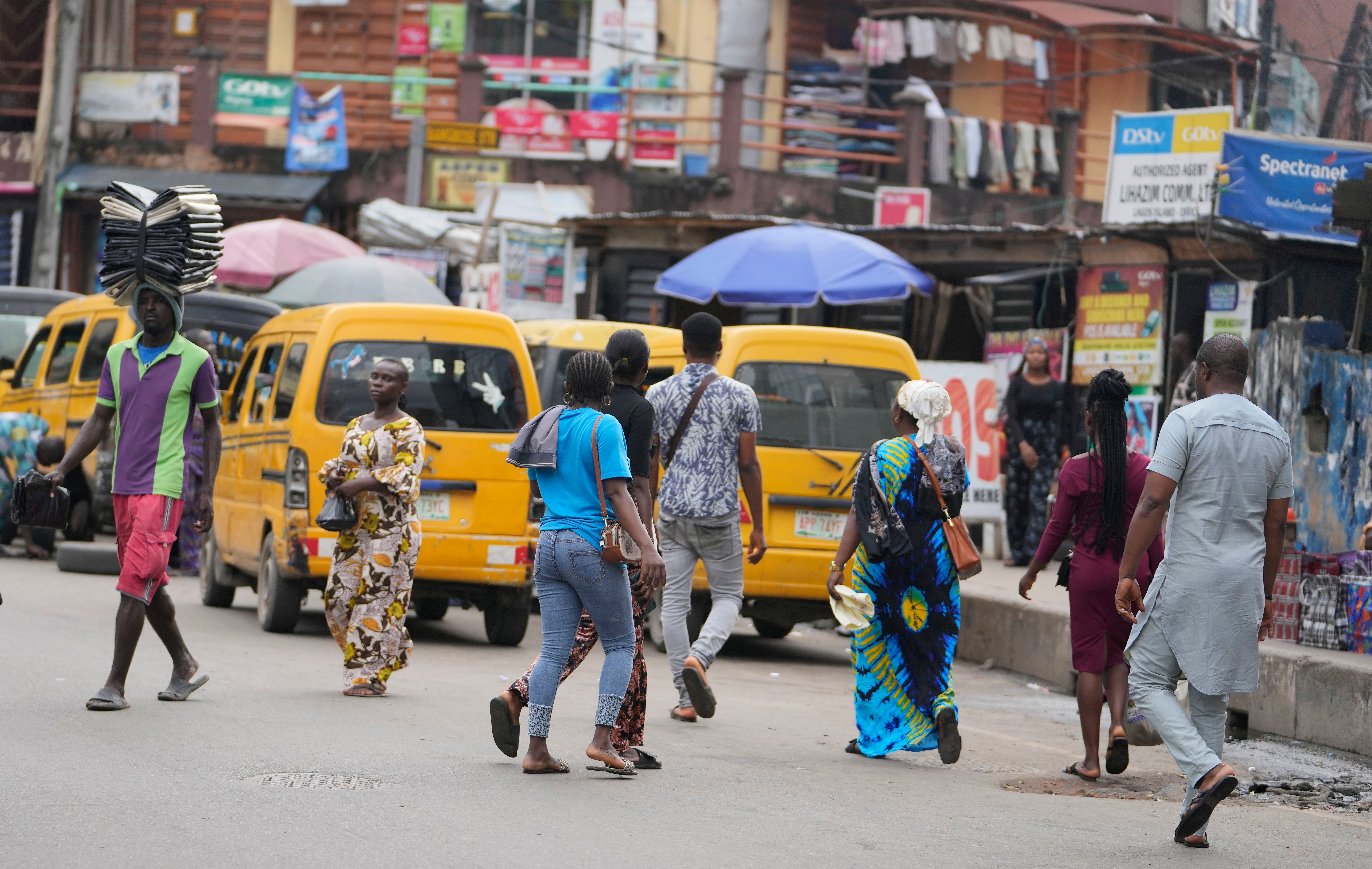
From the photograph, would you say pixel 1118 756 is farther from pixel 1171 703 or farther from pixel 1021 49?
pixel 1021 49

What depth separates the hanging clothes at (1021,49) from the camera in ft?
87.7

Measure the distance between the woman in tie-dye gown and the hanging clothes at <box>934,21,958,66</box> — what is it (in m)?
19.9

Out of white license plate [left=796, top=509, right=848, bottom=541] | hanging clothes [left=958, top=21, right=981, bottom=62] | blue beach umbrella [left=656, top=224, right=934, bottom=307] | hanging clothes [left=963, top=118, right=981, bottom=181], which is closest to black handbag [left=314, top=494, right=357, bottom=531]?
white license plate [left=796, top=509, right=848, bottom=541]

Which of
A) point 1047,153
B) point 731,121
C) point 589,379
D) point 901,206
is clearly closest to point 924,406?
point 589,379

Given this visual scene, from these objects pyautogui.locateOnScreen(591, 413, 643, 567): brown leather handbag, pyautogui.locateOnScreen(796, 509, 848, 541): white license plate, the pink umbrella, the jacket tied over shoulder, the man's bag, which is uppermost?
the pink umbrella

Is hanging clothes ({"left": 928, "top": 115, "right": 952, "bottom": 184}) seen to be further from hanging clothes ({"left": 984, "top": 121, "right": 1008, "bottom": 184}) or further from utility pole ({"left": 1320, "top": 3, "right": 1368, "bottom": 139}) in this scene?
utility pole ({"left": 1320, "top": 3, "right": 1368, "bottom": 139})

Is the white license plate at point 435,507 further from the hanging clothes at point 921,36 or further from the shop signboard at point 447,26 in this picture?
the shop signboard at point 447,26

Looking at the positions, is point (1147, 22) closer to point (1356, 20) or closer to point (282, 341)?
point (1356, 20)

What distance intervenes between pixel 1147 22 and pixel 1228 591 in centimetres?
2307

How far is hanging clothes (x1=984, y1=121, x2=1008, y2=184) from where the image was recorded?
25.7m

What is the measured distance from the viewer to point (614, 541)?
6.14 meters

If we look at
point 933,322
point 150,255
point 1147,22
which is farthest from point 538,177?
point 150,255

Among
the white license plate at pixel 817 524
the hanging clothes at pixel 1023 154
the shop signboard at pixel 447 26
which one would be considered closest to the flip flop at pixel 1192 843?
the white license plate at pixel 817 524

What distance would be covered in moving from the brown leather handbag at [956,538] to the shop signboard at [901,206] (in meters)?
16.8
